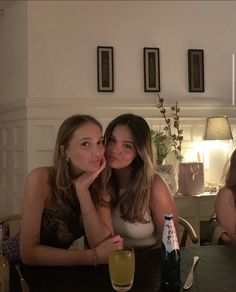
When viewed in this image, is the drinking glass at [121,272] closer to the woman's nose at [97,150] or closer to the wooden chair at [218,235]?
the woman's nose at [97,150]

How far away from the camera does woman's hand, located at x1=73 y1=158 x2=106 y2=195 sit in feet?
5.24

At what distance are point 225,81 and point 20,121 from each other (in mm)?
A: 1946

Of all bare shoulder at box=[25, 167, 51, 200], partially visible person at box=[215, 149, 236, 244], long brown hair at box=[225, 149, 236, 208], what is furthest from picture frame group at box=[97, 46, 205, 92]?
bare shoulder at box=[25, 167, 51, 200]

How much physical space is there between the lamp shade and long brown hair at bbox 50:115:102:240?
1843 mm

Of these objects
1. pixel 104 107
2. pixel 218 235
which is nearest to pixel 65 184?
pixel 218 235

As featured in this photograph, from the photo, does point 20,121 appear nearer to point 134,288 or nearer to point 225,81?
point 225,81

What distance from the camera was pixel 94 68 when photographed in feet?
11.0

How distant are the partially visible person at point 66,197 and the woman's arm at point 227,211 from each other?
0.65 meters

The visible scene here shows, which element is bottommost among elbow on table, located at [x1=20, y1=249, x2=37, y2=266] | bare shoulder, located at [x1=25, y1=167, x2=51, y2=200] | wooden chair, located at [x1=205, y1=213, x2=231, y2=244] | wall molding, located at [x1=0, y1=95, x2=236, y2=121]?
wooden chair, located at [x1=205, y1=213, x2=231, y2=244]

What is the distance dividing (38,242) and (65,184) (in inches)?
10.6

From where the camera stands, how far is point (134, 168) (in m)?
1.84

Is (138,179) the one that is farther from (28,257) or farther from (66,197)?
(28,257)

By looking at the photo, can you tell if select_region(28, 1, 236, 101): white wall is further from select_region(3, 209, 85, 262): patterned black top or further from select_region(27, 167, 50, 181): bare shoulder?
select_region(3, 209, 85, 262): patterned black top

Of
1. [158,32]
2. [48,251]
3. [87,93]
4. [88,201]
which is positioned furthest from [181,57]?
[48,251]
